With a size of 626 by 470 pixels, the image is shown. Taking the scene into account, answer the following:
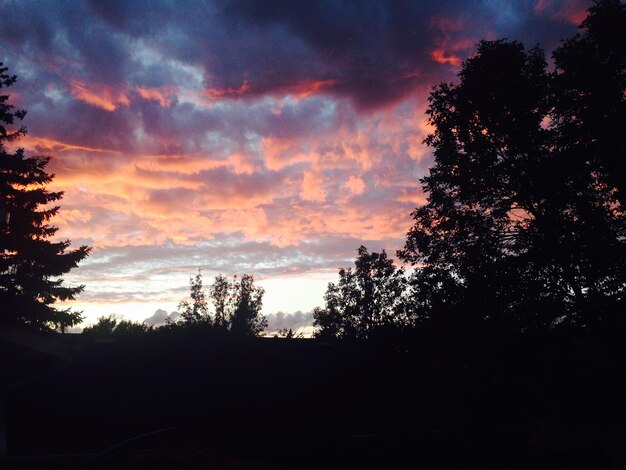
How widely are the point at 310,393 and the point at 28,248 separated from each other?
819 inches

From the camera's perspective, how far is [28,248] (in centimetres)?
2319

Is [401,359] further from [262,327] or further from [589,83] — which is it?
[262,327]

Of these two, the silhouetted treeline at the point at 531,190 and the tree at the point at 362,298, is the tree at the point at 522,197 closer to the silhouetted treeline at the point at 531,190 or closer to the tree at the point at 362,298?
the silhouetted treeline at the point at 531,190

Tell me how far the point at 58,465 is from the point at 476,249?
575 inches

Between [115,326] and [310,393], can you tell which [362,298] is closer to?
[310,393]

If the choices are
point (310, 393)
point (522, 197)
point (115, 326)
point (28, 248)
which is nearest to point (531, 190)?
point (522, 197)

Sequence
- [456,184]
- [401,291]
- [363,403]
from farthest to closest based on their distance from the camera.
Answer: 1. [401,291]
2. [456,184]
3. [363,403]

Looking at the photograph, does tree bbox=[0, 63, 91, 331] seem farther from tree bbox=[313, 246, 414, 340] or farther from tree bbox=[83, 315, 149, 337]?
tree bbox=[83, 315, 149, 337]

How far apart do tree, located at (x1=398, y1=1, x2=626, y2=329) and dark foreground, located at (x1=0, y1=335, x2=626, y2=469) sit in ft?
6.96

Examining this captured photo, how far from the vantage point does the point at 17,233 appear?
23203 mm

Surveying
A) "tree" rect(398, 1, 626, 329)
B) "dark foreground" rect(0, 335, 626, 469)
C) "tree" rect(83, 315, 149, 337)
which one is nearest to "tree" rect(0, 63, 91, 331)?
"dark foreground" rect(0, 335, 626, 469)

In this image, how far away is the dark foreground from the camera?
1038 centimetres

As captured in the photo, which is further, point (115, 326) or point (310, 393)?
point (115, 326)

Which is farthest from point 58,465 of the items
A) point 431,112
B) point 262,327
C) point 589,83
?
point 262,327
